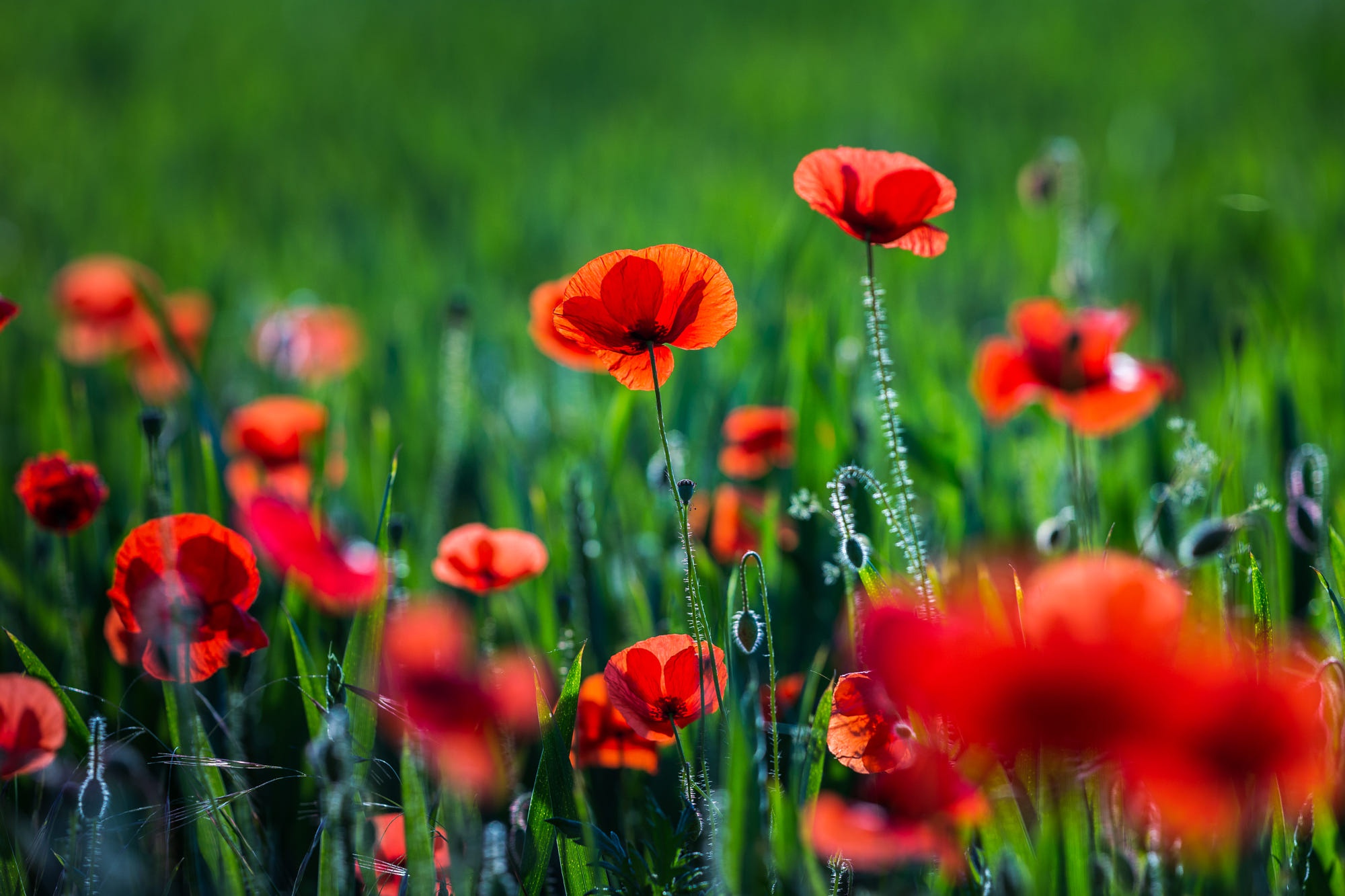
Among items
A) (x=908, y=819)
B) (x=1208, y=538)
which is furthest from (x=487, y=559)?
(x=1208, y=538)

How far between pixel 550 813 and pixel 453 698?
0.24 meters

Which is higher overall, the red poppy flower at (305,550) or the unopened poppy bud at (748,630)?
the red poppy flower at (305,550)

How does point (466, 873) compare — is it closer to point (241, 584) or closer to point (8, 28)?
point (241, 584)

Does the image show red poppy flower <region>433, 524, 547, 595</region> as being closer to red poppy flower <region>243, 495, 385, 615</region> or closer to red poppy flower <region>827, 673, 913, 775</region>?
red poppy flower <region>243, 495, 385, 615</region>

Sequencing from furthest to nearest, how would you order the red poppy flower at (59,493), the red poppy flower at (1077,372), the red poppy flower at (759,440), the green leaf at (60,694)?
the red poppy flower at (759,440), the red poppy flower at (1077,372), the red poppy flower at (59,493), the green leaf at (60,694)

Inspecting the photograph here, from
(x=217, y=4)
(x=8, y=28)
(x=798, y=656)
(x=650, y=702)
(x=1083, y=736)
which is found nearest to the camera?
(x=1083, y=736)

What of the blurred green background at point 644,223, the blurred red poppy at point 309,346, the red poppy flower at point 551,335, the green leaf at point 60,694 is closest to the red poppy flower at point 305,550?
the green leaf at point 60,694

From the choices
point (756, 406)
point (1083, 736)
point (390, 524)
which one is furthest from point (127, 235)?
point (1083, 736)

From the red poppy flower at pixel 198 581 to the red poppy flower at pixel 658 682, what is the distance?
269mm

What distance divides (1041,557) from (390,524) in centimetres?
70

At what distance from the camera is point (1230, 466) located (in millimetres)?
976

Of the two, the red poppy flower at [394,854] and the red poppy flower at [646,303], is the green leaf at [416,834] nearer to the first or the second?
the red poppy flower at [394,854]

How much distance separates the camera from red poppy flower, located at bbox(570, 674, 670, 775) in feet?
2.64

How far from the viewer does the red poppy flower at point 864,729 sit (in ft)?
2.13
